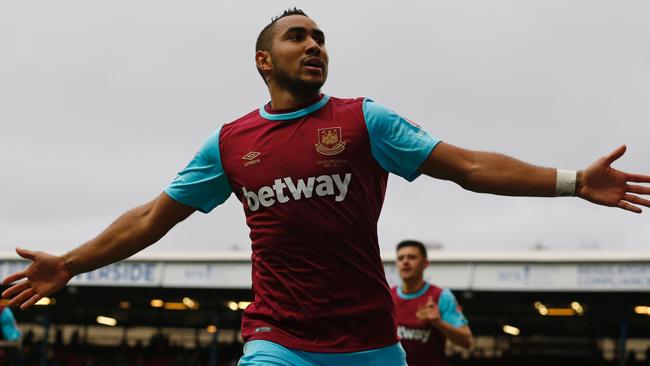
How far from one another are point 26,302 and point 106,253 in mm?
510

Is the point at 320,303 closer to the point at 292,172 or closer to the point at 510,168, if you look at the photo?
the point at 292,172

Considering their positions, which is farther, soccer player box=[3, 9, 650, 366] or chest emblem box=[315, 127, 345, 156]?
chest emblem box=[315, 127, 345, 156]

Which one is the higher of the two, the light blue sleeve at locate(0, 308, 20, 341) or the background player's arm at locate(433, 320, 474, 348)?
the background player's arm at locate(433, 320, 474, 348)

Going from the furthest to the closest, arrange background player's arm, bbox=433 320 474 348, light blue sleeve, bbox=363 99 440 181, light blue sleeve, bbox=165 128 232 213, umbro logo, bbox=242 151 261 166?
background player's arm, bbox=433 320 474 348 < light blue sleeve, bbox=165 128 232 213 < umbro logo, bbox=242 151 261 166 < light blue sleeve, bbox=363 99 440 181

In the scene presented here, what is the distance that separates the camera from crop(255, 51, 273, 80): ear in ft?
17.8

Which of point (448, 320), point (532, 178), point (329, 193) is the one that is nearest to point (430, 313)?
point (448, 320)

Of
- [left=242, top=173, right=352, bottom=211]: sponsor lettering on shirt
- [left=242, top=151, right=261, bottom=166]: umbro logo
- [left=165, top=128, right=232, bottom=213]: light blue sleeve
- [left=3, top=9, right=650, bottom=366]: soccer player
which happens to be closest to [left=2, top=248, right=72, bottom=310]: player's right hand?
[left=165, top=128, right=232, bottom=213]: light blue sleeve

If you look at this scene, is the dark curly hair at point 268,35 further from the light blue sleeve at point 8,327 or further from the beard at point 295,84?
the light blue sleeve at point 8,327

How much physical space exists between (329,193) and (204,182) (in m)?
0.85

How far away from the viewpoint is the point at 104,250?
219 inches

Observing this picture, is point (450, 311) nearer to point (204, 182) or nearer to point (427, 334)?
point (427, 334)

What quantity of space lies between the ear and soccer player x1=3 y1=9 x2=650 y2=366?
0.51 ft

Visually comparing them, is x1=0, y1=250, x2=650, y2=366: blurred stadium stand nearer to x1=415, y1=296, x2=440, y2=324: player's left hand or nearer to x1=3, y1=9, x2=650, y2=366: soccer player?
x1=415, y1=296, x2=440, y2=324: player's left hand

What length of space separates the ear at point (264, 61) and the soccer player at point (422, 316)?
4.01m
